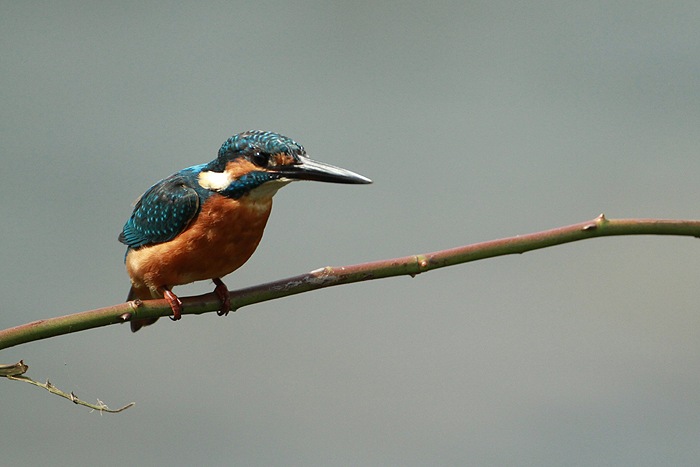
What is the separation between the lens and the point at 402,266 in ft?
2.80

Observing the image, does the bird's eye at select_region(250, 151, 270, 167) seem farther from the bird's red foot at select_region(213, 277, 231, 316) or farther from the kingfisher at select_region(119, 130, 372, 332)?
the bird's red foot at select_region(213, 277, 231, 316)

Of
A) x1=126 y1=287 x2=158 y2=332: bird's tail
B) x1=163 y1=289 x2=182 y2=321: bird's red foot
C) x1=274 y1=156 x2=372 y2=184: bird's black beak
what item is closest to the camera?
x1=274 y1=156 x2=372 y2=184: bird's black beak

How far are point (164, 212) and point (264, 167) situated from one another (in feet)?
0.76

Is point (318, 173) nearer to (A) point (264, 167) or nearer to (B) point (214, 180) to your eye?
(A) point (264, 167)

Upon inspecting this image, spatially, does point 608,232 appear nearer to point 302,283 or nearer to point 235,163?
point 302,283

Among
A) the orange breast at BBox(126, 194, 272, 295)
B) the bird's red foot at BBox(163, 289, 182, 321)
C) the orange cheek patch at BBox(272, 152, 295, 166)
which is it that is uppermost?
the orange cheek patch at BBox(272, 152, 295, 166)

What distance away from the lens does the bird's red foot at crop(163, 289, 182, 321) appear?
1050mm

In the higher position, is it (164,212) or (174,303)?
(164,212)

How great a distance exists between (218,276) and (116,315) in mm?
309

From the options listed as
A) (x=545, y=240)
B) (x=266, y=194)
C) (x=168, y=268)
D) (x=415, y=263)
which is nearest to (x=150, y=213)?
(x=168, y=268)

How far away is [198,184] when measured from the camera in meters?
1.14

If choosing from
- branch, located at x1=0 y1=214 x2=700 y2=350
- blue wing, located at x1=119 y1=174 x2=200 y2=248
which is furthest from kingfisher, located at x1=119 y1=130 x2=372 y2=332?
branch, located at x1=0 y1=214 x2=700 y2=350

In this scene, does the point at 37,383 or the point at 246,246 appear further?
the point at 246,246

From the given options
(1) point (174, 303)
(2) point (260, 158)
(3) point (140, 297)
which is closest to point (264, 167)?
(2) point (260, 158)
